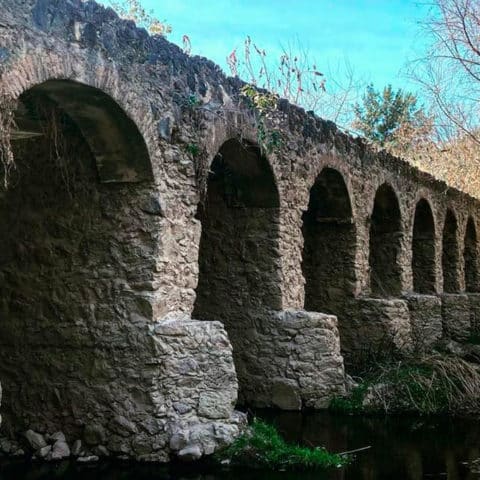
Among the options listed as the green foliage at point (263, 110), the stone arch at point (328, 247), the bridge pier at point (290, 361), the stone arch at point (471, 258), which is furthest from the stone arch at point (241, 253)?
the stone arch at point (471, 258)

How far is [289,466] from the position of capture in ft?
18.3

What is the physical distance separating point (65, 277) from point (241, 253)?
2.50m

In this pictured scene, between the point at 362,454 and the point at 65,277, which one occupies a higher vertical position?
the point at 65,277

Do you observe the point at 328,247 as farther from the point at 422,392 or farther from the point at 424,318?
the point at 422,392

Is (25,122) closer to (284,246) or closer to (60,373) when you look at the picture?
(60,373)

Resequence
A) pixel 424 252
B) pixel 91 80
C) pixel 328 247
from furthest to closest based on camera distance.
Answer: pixel 424 252, pixel 328 247, pixel 91 80

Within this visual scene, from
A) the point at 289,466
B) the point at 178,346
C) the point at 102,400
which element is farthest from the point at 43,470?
the point at 289,466

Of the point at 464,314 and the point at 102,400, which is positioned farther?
the point at 464,314

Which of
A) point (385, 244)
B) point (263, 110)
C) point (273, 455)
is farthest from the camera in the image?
point (385, 244)

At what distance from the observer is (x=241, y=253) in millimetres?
8109

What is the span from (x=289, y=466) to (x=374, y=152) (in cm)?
632

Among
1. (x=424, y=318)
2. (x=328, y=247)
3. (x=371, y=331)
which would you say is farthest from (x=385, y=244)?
(x=371, y=331)

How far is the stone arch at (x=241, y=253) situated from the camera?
7.91 m

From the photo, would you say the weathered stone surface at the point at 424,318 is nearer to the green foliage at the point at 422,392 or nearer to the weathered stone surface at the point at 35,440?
the green foliage at the point at 422,392
